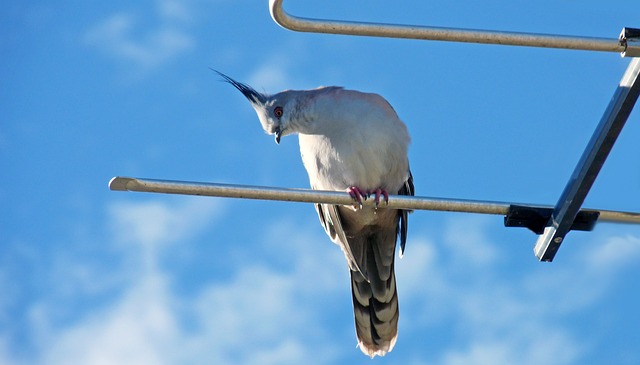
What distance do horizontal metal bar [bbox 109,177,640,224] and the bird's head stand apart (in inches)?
124

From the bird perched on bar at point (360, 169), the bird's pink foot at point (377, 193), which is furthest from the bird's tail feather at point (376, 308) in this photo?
the bird's pink foot at point (377, 193)

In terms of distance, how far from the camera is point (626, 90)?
5.36m

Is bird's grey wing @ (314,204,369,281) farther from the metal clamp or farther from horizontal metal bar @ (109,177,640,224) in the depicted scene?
the metal clamp

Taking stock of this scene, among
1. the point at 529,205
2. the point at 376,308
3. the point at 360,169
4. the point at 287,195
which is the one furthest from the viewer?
the point at 376,308

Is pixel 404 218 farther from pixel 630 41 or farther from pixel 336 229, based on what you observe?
pixel 630 41

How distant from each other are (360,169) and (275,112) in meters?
0.94

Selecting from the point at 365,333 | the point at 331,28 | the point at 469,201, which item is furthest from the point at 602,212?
the point at 365,333

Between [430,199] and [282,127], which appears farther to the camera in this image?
[282,127]

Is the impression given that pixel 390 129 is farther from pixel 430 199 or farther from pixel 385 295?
pixel 430 199

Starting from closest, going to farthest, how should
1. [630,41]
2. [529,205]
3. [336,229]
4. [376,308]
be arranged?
[630,41] → [529,205] → [376,308] → [336,229]

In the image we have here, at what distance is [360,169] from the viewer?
913 cm

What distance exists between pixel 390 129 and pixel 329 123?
556 mm

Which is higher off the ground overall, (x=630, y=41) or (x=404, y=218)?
(x=404, y=218)

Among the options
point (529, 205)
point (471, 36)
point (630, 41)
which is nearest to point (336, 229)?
point (529, 205)
